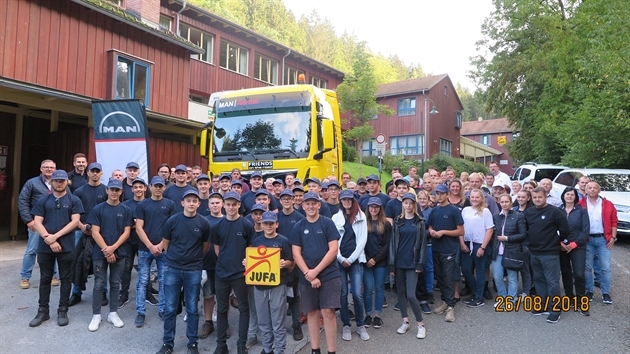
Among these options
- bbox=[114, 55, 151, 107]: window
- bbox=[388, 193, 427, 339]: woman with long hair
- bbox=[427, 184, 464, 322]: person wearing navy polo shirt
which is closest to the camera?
bbox=[388, 193, 427, 339]: woman with long hair

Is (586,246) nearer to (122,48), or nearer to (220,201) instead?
(220,201)

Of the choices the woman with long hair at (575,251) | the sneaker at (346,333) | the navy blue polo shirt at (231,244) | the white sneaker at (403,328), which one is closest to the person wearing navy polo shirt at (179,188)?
the navy blue polo shirt at (231,244)

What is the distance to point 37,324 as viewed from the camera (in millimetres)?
5203

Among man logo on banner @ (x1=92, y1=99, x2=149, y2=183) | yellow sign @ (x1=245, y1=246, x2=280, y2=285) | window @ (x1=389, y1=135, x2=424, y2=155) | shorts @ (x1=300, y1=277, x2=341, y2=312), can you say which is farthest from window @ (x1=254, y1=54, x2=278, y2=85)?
shorts @ (x1=300, y1=277, x2=341, y2=312)

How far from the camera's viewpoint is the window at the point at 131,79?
41.0 ft

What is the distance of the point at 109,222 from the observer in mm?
5402

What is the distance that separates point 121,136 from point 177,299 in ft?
13.0

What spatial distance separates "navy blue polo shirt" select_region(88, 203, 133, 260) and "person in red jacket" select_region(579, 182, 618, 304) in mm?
6655

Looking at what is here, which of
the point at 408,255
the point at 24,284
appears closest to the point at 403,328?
the point at 408,255

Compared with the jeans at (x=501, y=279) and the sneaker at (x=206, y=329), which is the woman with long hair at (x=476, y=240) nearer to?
the jeans at (x=501, y=279)

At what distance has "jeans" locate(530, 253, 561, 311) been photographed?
5965mm

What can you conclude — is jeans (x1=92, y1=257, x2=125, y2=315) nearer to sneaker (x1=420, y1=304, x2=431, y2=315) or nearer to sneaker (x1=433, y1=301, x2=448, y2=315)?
sneaker (x1=420, y1=304, x2=431, y2=315)

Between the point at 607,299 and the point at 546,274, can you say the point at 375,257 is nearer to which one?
the point at 546,274

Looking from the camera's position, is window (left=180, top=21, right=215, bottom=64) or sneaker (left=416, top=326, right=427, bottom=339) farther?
window (left=180, top=21, right=215, bottom=64)
